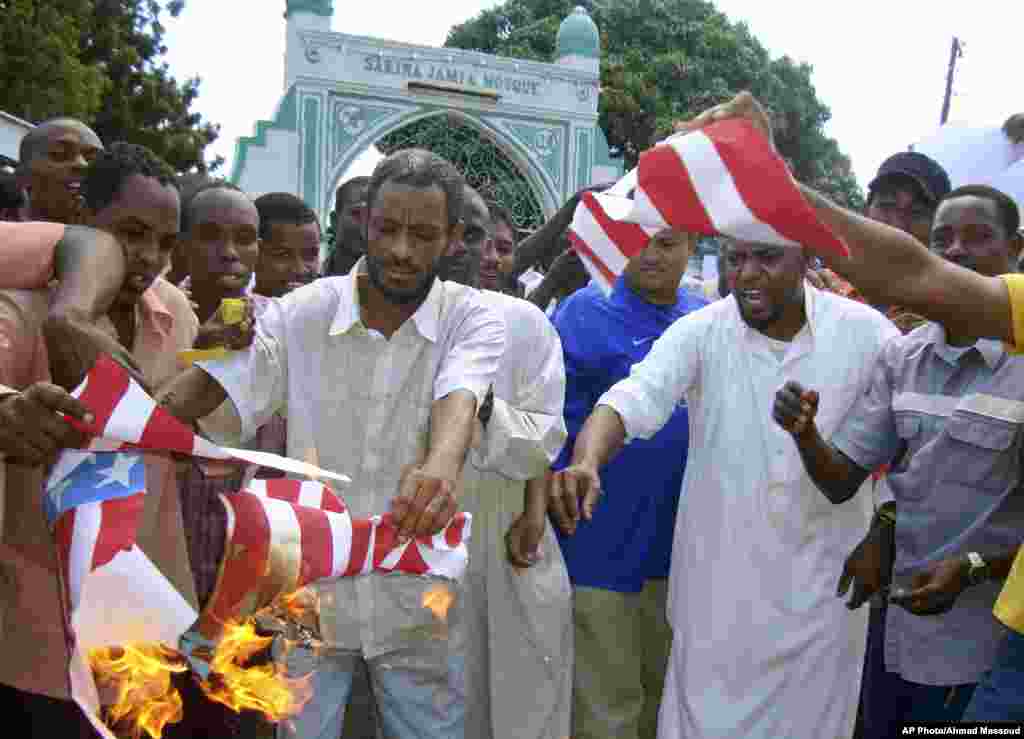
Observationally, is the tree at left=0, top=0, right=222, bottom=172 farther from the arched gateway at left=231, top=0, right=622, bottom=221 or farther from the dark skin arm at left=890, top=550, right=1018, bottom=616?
the dark skin arm at left=890, top=550, right=1018, bottom=616

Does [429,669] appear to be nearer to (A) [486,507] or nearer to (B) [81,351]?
(A) [486,507]

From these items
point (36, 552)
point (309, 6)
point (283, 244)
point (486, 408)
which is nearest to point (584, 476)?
point (486, 408)

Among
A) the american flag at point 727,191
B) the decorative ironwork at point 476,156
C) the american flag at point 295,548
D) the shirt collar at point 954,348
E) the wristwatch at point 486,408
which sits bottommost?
the american flag at point 295,548

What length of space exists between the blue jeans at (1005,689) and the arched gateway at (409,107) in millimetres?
15352

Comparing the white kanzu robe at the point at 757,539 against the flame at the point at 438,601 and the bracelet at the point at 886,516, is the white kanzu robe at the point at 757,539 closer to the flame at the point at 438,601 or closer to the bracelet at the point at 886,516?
the bracelet at the point at 886,516

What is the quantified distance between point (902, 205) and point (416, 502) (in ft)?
9.18

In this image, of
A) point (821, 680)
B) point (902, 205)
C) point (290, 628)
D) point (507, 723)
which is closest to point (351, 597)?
point (290, 628)

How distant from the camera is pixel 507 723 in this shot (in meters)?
3.55

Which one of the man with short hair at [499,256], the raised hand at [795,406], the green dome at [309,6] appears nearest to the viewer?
the raised hand at [795,406]

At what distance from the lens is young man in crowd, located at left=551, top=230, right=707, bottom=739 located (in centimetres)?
390

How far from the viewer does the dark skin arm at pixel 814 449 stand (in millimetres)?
3006

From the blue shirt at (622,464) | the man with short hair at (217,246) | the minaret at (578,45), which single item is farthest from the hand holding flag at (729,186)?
the minaret at (578,45)

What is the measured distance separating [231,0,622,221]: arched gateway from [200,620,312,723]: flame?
15019 millimetres

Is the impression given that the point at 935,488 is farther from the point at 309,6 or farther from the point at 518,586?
the point at 309,6
